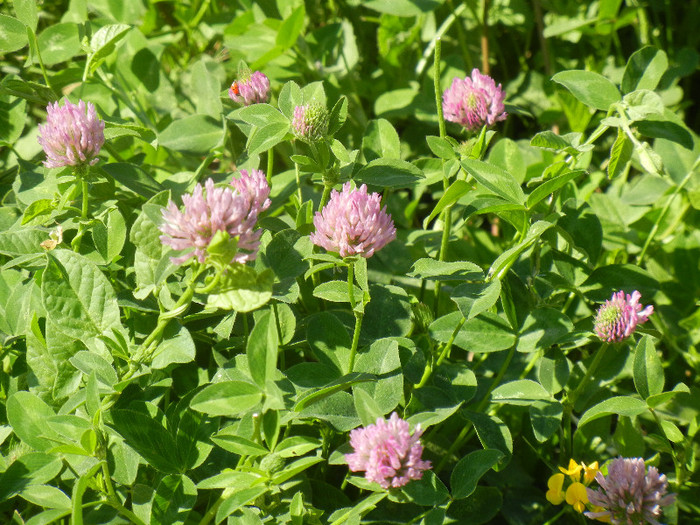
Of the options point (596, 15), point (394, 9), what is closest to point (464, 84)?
point (394, 9)

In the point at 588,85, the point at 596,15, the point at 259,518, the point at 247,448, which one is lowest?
the point at 259,518

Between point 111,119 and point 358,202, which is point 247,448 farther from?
point 111,119

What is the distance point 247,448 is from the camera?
1064mm

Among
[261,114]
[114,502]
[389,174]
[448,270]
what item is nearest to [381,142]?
[389,174]

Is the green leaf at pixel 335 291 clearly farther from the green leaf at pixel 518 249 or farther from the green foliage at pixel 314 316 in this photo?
the green leaf at pixel 518 249

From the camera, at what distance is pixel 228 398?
1.05 metres

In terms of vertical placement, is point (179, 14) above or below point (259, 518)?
above

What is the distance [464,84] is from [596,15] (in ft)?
3.51

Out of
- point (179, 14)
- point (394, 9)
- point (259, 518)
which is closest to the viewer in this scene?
point (259, 518)

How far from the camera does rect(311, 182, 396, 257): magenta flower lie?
1.09 meters

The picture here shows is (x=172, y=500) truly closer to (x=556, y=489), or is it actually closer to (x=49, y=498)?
(x=49, y=498)

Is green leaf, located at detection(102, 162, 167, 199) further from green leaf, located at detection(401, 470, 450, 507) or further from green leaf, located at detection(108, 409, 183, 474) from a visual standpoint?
green leaf, located at detection(401, 470, 450, 507)

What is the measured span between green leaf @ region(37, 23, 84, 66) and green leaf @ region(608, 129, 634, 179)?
3.86ft

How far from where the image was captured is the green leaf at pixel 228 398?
40.9 inches
